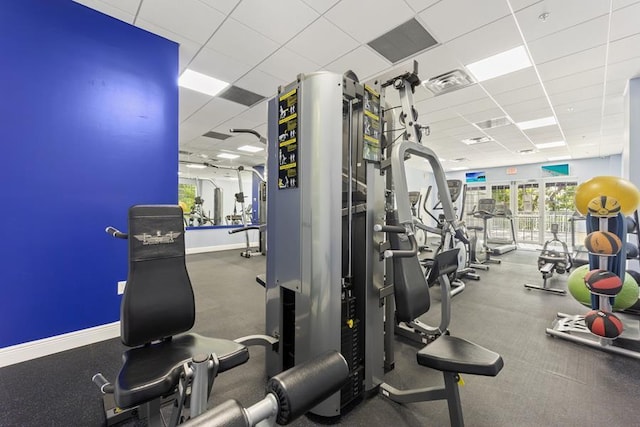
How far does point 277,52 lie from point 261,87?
1.08 metres

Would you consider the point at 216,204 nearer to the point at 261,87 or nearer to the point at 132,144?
the point at 261,87

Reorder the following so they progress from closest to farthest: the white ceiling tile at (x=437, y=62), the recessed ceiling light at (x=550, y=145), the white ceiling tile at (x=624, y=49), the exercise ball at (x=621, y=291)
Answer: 1. the exercise ball at (x=621, y=291)
2. the white ceiling tile at (x=624, y=49)
3. the white ceiling tile at (x=437, y=62)
4. the recessed ceiling light at (x=550, y=145)

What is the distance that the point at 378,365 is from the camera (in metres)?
1.91

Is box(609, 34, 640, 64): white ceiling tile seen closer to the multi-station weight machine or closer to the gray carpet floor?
the multi-station weight machine

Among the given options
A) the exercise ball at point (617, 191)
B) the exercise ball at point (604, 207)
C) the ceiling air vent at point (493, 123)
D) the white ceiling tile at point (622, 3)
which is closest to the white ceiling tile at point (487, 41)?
the white ceiling tile at point (622, 3)

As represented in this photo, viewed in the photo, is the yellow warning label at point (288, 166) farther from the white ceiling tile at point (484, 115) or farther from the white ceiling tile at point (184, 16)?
the white ceiling tile at point (484, 115)

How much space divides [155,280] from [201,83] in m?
3.66

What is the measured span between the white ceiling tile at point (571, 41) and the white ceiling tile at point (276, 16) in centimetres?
261

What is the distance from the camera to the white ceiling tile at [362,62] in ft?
10.9

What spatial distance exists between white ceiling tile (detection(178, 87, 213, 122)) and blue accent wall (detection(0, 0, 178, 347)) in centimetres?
152

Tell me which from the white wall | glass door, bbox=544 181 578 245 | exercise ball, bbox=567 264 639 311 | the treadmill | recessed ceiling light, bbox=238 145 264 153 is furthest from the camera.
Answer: the white wall

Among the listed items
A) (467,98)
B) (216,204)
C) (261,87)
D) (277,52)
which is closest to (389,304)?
(277,52)

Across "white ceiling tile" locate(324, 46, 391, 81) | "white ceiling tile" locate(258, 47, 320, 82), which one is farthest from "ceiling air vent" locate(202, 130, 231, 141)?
"white ceiling tile" locate(324, 46, 391, 81)

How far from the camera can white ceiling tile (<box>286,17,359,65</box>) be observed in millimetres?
2881
